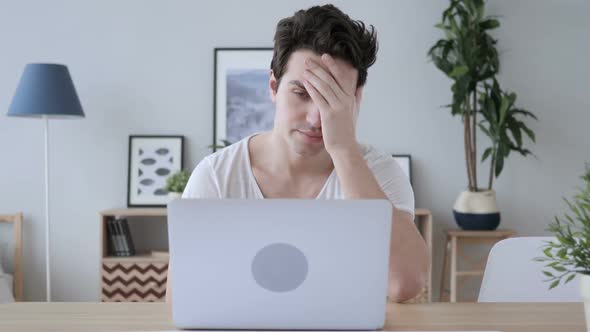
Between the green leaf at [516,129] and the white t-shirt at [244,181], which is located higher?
the green leaf at [516,129]

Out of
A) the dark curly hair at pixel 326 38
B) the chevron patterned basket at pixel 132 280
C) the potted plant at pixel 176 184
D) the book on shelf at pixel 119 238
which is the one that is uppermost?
the dark curly hair at pixel 326 38

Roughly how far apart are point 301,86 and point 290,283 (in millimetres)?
681

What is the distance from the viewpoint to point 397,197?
1.63 m

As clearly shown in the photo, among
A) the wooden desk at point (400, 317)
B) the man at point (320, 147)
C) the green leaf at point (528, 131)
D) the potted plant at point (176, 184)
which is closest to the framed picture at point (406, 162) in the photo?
the green leaf at point (528, 131)

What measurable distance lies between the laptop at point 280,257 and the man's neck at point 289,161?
0.75 metres

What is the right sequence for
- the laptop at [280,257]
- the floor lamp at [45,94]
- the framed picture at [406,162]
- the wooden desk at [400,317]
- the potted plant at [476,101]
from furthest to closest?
the framed picture at [406,162]
the potted plant at [476,101]
the floor lamp at [45,94]
the wooden desk at [400,317]
the laptop at [280,257]

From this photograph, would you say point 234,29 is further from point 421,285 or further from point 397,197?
point 421,285

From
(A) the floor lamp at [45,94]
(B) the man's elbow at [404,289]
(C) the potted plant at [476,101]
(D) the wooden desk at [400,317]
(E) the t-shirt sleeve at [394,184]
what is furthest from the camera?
(C) the potted plant at [476,101]

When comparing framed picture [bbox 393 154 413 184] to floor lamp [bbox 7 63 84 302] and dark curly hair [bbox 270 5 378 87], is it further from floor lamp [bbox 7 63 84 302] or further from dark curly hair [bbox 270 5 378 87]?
dark curly hair [bbox 270 5 378 87]

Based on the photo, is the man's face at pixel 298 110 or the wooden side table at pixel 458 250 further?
the wooden side table at pixel 458 250

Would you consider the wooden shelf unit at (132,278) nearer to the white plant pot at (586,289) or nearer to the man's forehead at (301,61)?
the man's forehead at (301,61)

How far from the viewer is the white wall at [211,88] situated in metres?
3.84

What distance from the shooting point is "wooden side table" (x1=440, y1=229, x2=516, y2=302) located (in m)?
3.51

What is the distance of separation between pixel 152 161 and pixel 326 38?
8.30ft
